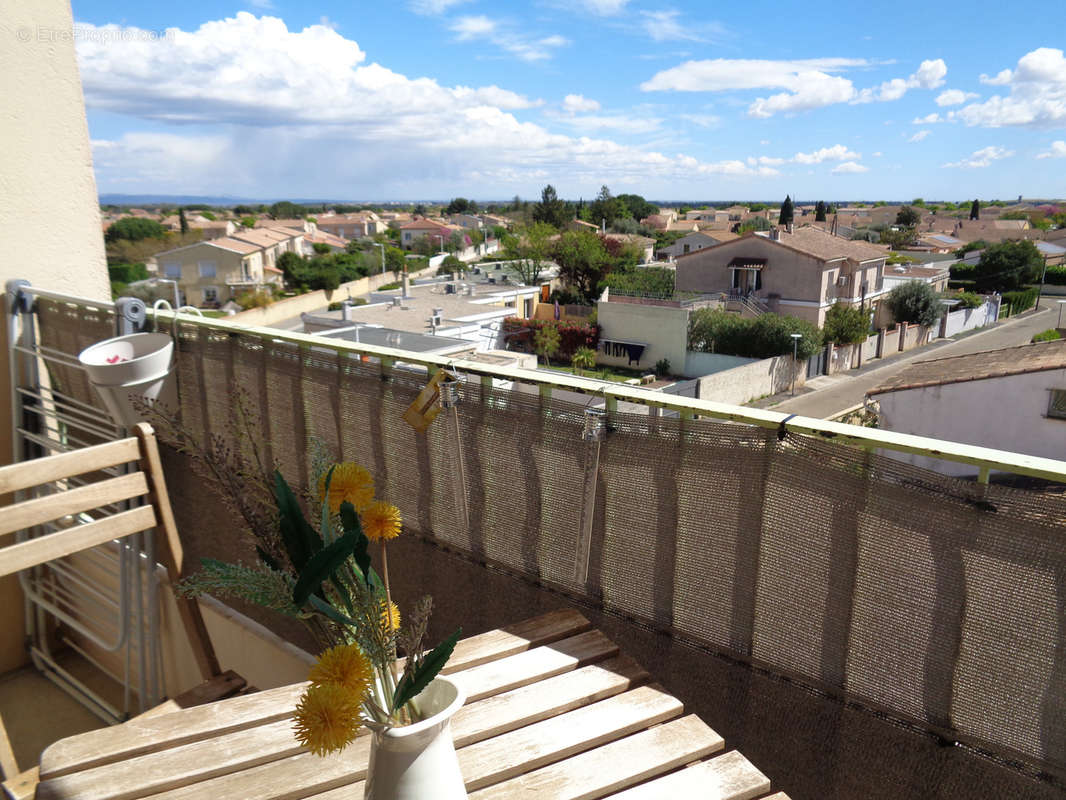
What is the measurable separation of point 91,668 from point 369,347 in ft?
7.70

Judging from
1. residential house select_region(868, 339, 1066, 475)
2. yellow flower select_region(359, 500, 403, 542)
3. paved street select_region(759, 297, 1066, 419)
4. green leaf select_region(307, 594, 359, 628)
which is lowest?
paved street select_region(759, 297, 1066, 419)

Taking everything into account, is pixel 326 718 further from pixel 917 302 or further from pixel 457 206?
pixel 457 206

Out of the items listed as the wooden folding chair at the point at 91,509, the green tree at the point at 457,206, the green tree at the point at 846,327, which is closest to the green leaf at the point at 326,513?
the wooden folding chair at the point at 91,509

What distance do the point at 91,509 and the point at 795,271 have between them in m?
27.7

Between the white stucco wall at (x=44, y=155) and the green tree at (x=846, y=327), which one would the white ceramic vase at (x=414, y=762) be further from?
the green tree at (x=846, y=327)

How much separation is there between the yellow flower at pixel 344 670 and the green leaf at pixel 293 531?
0.15 m

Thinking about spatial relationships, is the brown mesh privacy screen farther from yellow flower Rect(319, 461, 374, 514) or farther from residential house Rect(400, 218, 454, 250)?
residential house Rect(400, 218, 454, 250)

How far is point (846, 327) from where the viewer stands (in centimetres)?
2519

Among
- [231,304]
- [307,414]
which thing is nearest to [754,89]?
[231,304]

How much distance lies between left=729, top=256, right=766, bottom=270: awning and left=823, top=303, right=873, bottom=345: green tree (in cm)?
346

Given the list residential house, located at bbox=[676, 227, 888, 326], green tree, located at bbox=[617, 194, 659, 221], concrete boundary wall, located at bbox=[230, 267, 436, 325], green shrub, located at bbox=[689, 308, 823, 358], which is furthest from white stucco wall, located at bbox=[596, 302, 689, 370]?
green tree, located at bbox=[617, 194, 659, 221]

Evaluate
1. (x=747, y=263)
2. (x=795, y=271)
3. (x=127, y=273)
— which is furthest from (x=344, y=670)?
(x=127, y=273)

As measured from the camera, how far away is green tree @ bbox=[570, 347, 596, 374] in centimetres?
2527

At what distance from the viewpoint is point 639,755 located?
4.11 feet
